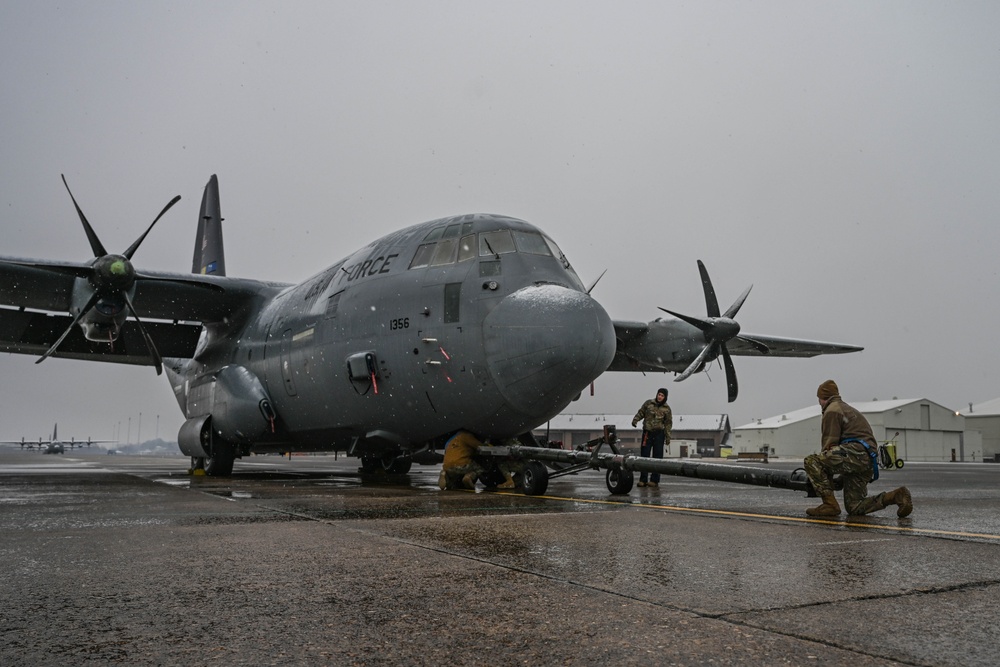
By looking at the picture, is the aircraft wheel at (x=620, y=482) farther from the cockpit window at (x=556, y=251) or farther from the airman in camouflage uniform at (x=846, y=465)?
the cockpit window at (x=556, y=251)

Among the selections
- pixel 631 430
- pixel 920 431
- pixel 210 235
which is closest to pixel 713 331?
pixel 210 235

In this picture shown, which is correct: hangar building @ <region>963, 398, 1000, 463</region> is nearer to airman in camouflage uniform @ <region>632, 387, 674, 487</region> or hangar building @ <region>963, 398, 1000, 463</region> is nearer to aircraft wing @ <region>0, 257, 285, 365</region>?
airman in camouflage uniform @ <region>632, 387, 674, 487</region>

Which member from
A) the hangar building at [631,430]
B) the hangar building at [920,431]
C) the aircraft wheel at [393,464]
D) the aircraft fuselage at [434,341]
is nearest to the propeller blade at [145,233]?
the aircraft fuselage at [434,341]

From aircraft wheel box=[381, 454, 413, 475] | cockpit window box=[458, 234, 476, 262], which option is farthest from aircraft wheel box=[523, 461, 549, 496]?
aircraft wheel box=[381, 454, 413, 475]

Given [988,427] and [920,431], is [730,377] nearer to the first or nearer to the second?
[920,431]

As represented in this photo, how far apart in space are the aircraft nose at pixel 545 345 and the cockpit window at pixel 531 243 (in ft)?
3.50

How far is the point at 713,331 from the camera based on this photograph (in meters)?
18.1

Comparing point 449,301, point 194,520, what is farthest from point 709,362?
point 194,520

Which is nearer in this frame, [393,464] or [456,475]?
[456,475]

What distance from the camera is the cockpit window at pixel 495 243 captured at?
455 inches

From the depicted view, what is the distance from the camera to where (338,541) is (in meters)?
5.36

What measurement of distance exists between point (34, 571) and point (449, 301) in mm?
7610

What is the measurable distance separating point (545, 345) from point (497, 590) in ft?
21.9

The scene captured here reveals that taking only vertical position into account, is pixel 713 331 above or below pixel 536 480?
above
